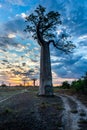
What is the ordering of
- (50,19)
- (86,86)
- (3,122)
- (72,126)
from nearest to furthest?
(72,126), (3,122), (86,86), (50,19)

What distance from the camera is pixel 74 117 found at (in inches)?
688

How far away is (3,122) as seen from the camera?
1611cm

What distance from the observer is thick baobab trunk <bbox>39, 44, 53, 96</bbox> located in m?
38.4

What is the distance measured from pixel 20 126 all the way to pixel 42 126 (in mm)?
1197

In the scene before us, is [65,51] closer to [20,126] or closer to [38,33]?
[38,33]

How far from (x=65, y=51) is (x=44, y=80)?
713 centimetres

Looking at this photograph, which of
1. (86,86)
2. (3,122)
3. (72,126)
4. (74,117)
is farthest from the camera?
(86,86)

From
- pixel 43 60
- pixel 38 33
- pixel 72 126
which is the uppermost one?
pixel 38 33

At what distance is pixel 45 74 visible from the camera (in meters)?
38.6

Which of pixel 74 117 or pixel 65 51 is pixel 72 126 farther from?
pixel 65 51

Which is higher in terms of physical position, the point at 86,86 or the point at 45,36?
the point at 45,36

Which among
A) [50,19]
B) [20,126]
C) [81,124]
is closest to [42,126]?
[20,126]

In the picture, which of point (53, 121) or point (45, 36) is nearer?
point (53, 121)

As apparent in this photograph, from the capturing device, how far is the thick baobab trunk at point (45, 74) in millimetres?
38438
